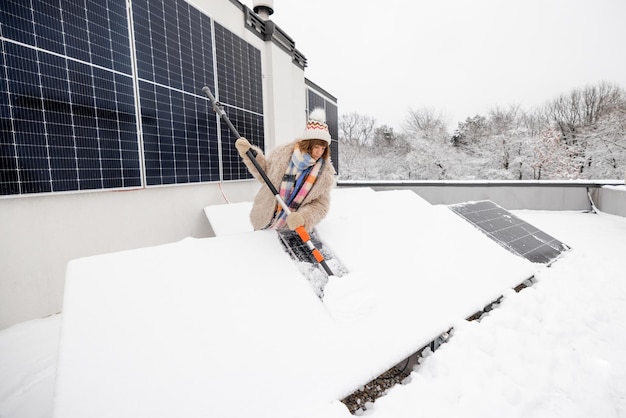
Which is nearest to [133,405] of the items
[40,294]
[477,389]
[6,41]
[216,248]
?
[216,248]

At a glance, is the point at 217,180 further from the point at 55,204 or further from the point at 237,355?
the point at 237,355

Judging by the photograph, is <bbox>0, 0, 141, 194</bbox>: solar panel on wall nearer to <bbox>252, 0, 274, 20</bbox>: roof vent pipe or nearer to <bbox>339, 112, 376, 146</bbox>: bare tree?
Result: <bbox>252, 0, 274, 20</bbox>: roof vent pipe

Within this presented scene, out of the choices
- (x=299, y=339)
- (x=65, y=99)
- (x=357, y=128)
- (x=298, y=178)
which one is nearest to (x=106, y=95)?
(x=65, y=99)

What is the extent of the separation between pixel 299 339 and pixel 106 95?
2.90 m

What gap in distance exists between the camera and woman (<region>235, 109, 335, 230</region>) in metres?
2.03

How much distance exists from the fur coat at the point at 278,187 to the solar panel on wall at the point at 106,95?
1.58 m

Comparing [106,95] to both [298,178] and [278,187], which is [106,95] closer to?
[278,187]

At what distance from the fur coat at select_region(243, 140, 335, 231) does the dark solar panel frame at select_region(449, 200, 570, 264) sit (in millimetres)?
2078

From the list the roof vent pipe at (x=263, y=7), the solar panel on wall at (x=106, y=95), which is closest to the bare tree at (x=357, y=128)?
the roof vent pipe at (x=263, y=7)

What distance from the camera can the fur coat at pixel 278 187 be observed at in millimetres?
2051

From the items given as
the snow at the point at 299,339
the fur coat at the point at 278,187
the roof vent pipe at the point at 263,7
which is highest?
the roof vent pipe at the point at 263,7

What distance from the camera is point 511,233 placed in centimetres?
335

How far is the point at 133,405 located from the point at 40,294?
7.33ft

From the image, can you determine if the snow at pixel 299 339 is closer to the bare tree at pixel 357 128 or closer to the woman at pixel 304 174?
the woman at pixel 304 174
